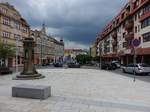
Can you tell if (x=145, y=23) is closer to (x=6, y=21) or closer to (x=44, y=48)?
(x=6, y=21)

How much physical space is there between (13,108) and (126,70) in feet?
93.2

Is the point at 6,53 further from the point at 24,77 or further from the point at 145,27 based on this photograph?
the point at 145,27

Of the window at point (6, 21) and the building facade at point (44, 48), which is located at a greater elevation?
the window at point (6, 21)

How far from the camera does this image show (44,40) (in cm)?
10775

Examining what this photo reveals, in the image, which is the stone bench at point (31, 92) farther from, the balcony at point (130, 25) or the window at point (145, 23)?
the balcony at point (130, 25)

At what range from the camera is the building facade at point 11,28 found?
60094 millimetres

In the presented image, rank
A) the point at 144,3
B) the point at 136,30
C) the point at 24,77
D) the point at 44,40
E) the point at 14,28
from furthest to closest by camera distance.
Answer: the point at 44,40 < the point at 14,28 < the point at 136,30 < the point at 144,3 < the point at 24,77

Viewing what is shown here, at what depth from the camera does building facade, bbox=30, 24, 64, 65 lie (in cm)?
9597

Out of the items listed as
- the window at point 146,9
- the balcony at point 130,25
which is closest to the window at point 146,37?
the window at point 146,9

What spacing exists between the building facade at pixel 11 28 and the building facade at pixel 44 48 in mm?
17572

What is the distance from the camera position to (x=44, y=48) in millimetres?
107375

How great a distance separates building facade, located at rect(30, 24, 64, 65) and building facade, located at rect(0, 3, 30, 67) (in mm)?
17572

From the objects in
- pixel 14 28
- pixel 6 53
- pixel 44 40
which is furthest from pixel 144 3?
pixel 44 40

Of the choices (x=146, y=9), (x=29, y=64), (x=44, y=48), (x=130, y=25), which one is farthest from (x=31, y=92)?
(x=44, y=48)
